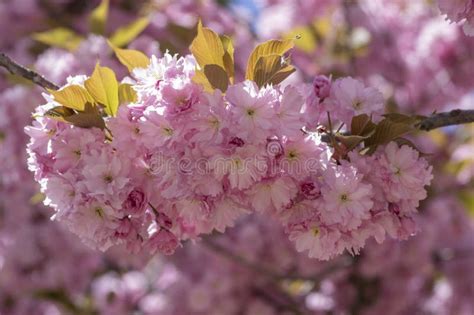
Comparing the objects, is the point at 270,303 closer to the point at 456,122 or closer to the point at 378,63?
the point at 378,63

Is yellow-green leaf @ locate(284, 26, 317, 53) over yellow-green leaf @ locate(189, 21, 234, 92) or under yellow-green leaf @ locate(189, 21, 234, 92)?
under

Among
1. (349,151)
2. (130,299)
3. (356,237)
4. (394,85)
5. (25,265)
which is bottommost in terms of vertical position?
(130,299)

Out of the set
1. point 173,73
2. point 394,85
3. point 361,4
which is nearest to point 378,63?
point 394,85

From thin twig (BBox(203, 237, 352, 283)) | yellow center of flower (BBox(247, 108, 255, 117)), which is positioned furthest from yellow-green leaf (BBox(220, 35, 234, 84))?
thin twig (BBox(203, 237, 352, 283))

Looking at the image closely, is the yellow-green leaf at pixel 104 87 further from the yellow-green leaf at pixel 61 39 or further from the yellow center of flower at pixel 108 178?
the yellow-green leaf at pixel 61 39

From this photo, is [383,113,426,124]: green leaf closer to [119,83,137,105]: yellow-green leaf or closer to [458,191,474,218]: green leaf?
[119,83,137,105]: yellow-green leaf

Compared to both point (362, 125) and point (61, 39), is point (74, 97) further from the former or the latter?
point (61, 39)

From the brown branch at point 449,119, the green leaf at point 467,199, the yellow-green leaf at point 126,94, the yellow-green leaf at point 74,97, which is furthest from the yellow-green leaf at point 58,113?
the green leaf at point 467,199
